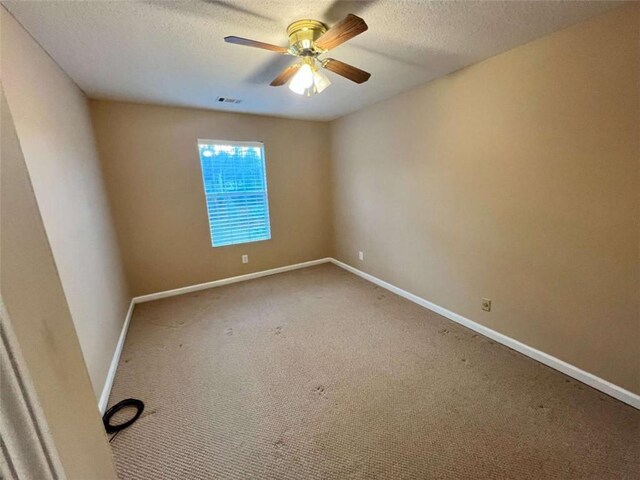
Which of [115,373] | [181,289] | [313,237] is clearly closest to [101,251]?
[115,373]

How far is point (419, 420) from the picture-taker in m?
1.64

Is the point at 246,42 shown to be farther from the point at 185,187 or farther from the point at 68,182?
the point at 185,187

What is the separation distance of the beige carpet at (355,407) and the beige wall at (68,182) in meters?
0.46

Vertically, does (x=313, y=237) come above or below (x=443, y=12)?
below

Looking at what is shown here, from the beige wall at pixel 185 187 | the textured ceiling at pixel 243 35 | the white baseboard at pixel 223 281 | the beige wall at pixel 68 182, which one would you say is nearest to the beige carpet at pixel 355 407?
the beige wall at pixel 68 182

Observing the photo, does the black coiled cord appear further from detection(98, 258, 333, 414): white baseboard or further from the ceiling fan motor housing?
the ceiling fan motor housing

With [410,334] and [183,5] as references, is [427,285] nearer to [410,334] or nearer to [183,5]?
Result: [410,334]

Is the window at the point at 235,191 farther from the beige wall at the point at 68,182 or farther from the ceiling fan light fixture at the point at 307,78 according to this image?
the ceiling fan light fixture at the point at 307,78

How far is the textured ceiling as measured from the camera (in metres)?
1.47

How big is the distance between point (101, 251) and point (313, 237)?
8.90 feet

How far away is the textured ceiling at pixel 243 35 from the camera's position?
1472 millimetres

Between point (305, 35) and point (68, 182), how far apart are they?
1.83 meters

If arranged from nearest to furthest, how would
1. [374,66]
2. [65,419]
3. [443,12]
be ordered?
1. [65,419]
2. [443,12]
3. [374,66]

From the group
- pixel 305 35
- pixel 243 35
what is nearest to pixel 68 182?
pixel 243 35
